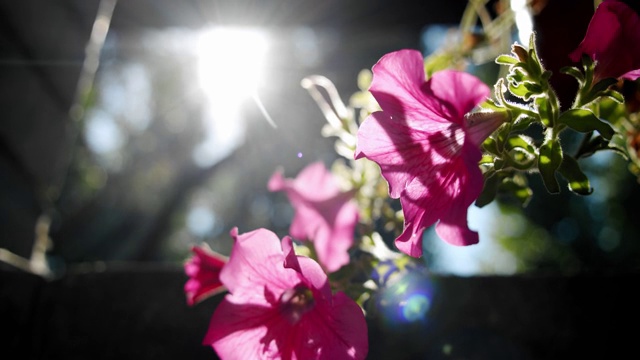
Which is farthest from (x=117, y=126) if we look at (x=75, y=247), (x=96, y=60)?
(x=96, y=60)

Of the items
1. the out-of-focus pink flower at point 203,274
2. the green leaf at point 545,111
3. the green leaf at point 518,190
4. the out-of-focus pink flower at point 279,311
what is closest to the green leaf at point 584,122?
the green leaf at point 545,111

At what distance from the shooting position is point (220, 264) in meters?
0.66

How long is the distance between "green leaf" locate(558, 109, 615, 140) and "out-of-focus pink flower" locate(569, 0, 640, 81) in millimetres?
53

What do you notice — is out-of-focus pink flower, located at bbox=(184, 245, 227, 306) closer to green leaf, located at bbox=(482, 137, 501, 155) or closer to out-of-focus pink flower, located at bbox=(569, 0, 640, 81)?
green leaf, located at bbox=(482, 137, 501, 155)

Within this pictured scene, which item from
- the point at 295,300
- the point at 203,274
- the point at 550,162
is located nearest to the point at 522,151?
the point at 550,162

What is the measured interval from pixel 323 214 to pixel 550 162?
1.26 feet

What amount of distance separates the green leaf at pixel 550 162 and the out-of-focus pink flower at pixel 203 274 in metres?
0.39

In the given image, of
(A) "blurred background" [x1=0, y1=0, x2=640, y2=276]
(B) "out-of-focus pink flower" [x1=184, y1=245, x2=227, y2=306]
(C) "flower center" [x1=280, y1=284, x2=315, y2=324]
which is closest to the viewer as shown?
(C) "flower center" [x1=280, y1=284, x2=315, y2=324]

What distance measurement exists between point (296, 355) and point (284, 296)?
0.22ft

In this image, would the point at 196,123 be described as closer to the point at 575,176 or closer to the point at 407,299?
the point at 407,299

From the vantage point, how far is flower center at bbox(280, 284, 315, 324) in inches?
→ 21.6

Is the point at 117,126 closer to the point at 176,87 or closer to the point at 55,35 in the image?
the point at 176,87

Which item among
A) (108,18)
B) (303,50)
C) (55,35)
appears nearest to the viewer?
(55,35)

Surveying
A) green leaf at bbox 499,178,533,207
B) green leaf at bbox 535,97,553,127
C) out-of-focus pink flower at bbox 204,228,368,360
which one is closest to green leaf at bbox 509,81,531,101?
green leaf at bbox 535,97,553,127
